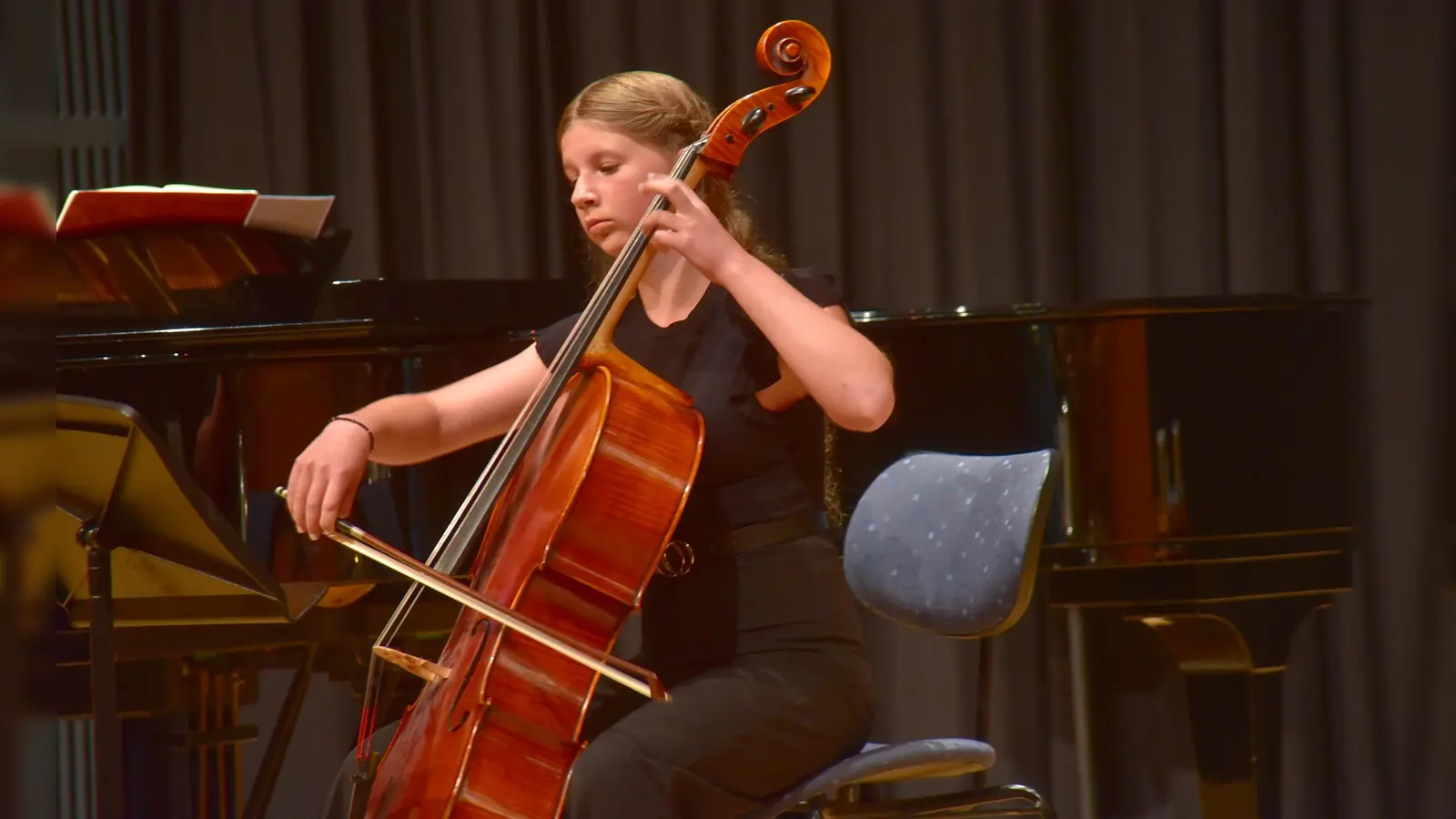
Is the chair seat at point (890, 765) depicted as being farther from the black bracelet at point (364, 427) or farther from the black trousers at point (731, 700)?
the black bracelet at point (364, 427)

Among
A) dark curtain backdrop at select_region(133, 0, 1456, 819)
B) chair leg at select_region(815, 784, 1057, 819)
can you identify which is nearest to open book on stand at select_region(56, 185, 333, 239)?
dark curtain backdrop at select_region(133, 0, 1456, 819)

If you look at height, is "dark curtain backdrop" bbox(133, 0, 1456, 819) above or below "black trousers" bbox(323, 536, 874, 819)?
above

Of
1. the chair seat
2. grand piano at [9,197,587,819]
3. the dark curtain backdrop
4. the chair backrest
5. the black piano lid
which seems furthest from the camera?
the dark curtain backdrop

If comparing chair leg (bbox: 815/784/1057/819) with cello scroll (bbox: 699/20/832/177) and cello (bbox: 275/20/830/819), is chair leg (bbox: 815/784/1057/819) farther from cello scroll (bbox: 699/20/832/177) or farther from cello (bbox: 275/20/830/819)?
cello scroll (bbox: 699/20/832/177)

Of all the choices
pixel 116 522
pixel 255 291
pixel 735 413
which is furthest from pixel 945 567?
pixel 255 291

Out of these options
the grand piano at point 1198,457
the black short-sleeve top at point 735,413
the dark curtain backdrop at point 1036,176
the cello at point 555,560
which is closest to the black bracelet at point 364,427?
the cello at point 555,560

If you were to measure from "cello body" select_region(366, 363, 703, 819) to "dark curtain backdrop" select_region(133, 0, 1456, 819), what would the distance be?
1.49m

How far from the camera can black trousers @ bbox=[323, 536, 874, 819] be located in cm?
136

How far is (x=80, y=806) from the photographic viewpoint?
3.39m

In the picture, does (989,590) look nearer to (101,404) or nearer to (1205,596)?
(1205,596)

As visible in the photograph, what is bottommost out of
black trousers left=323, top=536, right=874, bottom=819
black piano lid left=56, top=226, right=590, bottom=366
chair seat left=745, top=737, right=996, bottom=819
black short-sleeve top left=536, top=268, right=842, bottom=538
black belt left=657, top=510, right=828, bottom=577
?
chair seat left=745, top=737, right=996, bottom=819

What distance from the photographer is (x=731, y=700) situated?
143cm

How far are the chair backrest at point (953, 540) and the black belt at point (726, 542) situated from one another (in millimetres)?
319

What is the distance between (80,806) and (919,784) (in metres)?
1.85
